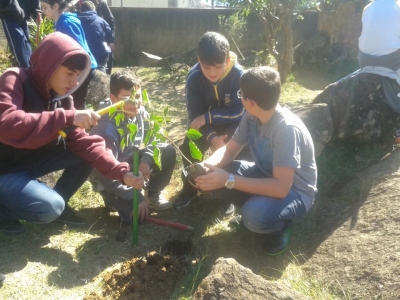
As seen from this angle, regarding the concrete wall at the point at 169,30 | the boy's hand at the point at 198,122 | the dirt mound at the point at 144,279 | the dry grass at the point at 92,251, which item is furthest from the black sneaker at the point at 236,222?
the concrete wall at the point at 169,30

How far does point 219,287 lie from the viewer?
208 cm

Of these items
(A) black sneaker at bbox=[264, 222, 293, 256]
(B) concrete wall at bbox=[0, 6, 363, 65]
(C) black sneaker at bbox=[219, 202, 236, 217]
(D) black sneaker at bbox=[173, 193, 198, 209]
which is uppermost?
(A) black sneaker at bbox=[264, 222, 293, 256]

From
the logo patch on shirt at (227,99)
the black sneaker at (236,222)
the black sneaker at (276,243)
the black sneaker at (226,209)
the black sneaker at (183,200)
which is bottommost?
the black sneaker at (183,200)

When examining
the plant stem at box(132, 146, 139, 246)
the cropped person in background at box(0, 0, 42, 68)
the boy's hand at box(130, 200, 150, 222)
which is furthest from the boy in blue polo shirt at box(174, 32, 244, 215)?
the cropped person in background at box(0, 0, 42, 68)

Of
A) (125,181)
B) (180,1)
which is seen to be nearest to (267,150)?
(125,181)

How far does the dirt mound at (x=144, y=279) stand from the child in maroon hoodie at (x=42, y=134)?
0.44 m

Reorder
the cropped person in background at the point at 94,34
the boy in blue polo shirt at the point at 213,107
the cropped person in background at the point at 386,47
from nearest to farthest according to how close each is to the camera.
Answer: the boy in blue polo shirt at the point at 213,107 < the cropped person in background at the point at 386,47 < the cropped person in background at the point at 94,34

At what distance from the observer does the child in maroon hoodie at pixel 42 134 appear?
8.63 feet

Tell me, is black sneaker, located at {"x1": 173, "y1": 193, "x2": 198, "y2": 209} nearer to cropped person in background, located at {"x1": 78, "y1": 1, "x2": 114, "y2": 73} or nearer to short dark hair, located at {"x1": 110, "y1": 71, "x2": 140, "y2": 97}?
short dark hair, located at {"x1": 110, "y1": 71, "x2": 140, "y2": 97}

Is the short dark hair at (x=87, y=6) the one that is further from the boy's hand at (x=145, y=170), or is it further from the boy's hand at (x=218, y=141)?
the boy's hand at (x=145, y=170)

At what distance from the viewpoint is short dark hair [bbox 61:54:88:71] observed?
9.14ft

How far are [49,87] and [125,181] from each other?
2.38 ft

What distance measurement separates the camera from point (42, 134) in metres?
2.62

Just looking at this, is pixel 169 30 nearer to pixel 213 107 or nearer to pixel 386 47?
pixel 386 47
